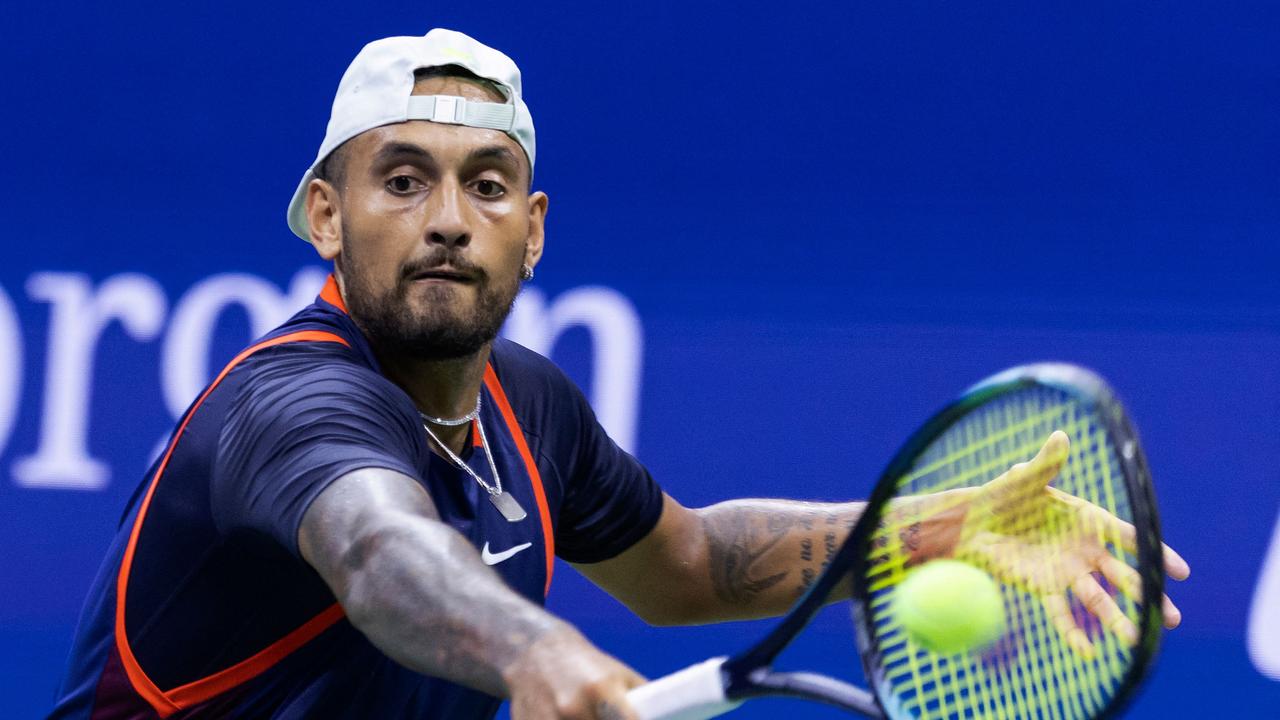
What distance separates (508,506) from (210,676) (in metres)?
0.44

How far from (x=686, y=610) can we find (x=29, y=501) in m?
1.71

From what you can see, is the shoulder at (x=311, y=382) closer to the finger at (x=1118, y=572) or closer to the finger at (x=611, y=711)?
the finger at (x=611, y=711)

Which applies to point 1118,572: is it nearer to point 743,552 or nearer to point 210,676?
point 743,552

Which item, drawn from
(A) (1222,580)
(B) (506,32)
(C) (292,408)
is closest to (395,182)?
(C) (292,408)

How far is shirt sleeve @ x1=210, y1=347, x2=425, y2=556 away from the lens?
5.67ft

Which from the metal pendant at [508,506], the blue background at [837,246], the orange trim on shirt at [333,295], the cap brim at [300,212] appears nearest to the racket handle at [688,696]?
the metal pendant at [508,506]

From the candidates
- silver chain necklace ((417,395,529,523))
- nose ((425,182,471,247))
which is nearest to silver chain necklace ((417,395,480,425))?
silver chain necklace ((417,395,529,523))

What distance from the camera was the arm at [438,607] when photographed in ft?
4.85

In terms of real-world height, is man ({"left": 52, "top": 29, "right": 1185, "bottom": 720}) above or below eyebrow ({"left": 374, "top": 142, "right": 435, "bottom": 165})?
below

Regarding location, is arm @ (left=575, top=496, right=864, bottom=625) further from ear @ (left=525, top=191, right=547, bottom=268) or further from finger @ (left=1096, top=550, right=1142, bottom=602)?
finger @ (left=1096, top=550, right=1142, bottom=602)

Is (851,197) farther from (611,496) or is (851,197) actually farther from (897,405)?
(611,496)

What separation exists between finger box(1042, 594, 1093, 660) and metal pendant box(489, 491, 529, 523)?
694 millimetres

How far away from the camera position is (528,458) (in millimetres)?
2357

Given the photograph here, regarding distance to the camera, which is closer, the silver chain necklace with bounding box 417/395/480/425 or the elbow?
the elbow
